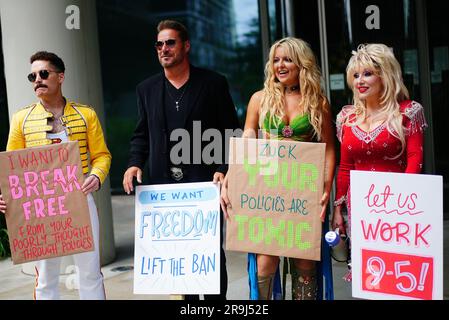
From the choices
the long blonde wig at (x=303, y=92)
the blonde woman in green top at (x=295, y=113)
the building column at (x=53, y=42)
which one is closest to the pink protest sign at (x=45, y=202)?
the blonde woman in green top at (x=295, y=113)

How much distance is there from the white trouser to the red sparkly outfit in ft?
4.88

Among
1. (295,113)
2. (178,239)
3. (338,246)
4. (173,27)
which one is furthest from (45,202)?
(338,246)

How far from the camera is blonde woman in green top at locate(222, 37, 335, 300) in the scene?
370cm

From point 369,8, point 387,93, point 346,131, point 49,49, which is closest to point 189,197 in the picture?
point 346,131

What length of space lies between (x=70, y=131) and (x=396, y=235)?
78.1 inches

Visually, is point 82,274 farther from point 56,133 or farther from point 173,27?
point 173,27

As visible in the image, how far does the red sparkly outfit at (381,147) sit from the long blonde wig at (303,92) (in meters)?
0.15

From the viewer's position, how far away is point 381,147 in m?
3.50

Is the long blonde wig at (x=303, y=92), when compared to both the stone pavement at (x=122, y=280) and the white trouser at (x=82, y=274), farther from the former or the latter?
the stone pavement at (x=122, y=280)

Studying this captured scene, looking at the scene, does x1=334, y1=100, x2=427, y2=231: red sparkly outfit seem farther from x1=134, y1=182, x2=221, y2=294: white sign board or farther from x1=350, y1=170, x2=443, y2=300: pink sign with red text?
x1=134, y1=182, x2=221, y2=294: white sign board

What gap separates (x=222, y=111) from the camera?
13.5ft

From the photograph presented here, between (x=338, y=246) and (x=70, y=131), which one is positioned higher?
(x=70, y=131)
